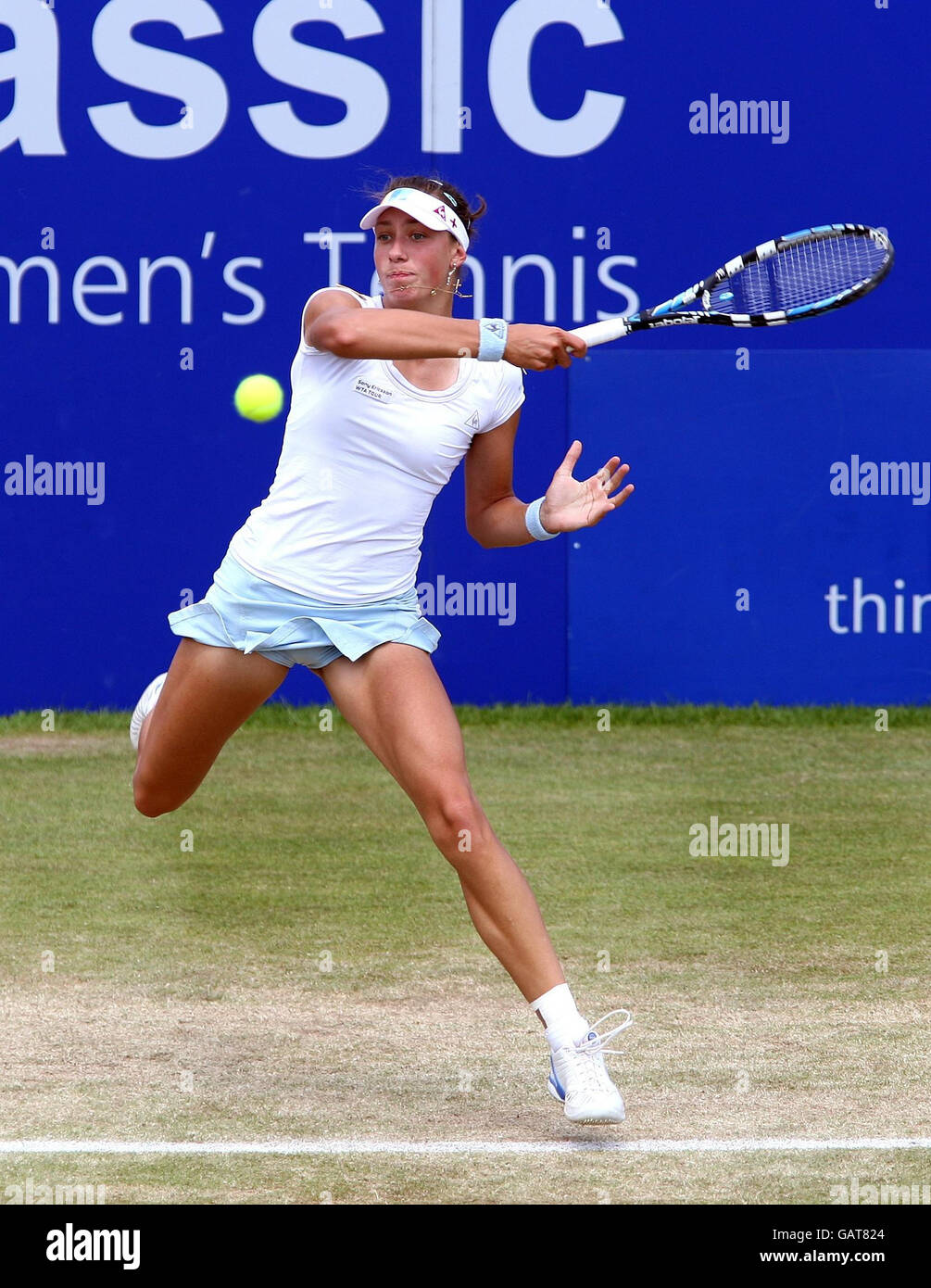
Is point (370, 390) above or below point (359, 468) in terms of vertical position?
above

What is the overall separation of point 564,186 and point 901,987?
17.5 ft

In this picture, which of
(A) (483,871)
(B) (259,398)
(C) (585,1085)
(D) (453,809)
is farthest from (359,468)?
(B) (259,398)

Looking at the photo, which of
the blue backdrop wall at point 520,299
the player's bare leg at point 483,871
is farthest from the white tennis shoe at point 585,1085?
the blue backdrop wall at point 520,299

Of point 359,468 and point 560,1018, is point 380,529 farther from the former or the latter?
point 560,1018

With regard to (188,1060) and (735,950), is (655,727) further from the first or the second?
(188,1060)

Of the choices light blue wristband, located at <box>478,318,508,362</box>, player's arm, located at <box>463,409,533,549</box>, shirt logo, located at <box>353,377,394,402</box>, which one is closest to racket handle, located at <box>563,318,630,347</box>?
light blue wristband, located at <box>478,318,508,362</box>

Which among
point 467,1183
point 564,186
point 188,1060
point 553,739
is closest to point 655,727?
point 553,739

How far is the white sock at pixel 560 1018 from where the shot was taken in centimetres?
342

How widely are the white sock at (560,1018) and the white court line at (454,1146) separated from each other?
193 mm

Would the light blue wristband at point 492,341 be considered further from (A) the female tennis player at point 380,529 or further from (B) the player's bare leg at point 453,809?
(B) the player's bare leg at point 453,809

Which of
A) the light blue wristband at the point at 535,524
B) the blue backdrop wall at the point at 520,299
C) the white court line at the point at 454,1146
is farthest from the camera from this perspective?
the blue backdrop wall at the point at 520,299

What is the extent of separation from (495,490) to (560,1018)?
1221 millimetres

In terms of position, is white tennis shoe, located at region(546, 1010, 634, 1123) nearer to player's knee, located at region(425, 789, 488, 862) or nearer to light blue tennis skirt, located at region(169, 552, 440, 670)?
player's knee, located at region(425, 789, 488, 862)

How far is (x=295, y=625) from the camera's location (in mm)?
3693
